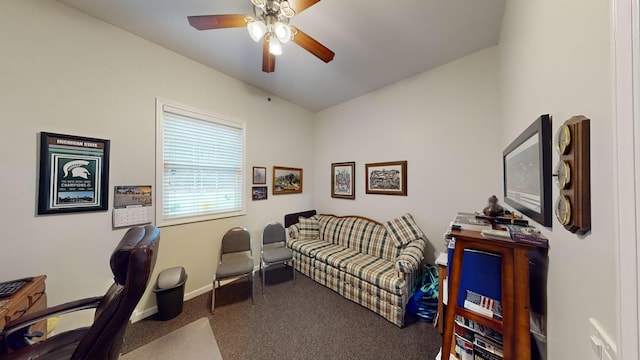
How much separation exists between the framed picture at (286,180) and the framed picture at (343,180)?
660 millimetres

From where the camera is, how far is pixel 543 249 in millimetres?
958

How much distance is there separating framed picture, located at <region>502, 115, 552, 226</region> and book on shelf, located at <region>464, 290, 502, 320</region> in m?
0.51

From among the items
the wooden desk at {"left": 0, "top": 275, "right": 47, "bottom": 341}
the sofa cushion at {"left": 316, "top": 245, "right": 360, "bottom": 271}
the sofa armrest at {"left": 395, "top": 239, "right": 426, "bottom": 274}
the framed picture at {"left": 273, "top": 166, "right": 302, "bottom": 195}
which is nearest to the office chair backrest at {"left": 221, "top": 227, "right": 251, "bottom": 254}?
the framed picture at {"left": 273, "top": 166, "right": 302, "bottom": 195}

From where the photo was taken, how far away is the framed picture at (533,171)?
2.88 ft

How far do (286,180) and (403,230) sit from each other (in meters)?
2.07

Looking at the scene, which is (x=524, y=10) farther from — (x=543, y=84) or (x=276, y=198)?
(x=276, y=198)

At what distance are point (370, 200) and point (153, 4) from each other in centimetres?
326

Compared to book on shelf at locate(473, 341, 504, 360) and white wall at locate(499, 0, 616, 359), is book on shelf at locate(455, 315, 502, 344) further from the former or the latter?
white wall at locate(499, 0, 616, 359)

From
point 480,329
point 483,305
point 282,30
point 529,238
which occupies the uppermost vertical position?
point 282,30

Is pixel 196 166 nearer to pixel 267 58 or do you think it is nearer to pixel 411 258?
pixel 267 58

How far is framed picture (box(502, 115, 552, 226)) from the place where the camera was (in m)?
0.88

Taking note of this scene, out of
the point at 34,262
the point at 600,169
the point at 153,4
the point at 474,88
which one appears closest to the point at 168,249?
the point at 34,262

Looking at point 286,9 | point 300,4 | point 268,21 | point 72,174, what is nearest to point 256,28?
point 268,21

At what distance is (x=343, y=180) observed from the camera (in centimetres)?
347
